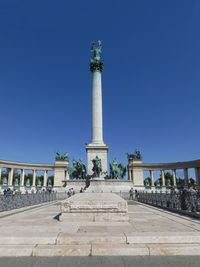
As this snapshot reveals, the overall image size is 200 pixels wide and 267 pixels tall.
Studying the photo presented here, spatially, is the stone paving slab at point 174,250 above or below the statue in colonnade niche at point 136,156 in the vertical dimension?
below

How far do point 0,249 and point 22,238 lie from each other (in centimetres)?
54

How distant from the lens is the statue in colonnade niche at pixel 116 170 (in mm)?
37312

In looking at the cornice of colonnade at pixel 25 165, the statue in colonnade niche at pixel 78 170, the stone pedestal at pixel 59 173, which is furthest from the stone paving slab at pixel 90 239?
the stone pedestal at pixel 59 173

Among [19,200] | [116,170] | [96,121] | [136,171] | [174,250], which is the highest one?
[96,121]

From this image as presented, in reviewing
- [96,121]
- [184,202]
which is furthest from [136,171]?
[184,202]

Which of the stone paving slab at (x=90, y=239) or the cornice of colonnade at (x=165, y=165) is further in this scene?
the cornice of colonnade at (x=165, y=165)

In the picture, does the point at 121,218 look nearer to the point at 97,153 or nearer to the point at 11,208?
the point at 11,208

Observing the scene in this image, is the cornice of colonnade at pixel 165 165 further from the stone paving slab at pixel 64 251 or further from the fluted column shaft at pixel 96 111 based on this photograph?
the stone paving slab at pixel 64 251

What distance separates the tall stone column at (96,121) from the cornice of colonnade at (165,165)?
3925cm

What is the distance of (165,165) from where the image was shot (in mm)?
69500

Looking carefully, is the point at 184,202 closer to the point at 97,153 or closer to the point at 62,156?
the point at 97,153

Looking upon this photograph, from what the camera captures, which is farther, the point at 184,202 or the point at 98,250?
the point at 184,202

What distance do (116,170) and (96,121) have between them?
12505mm

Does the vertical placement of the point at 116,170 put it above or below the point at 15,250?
above
